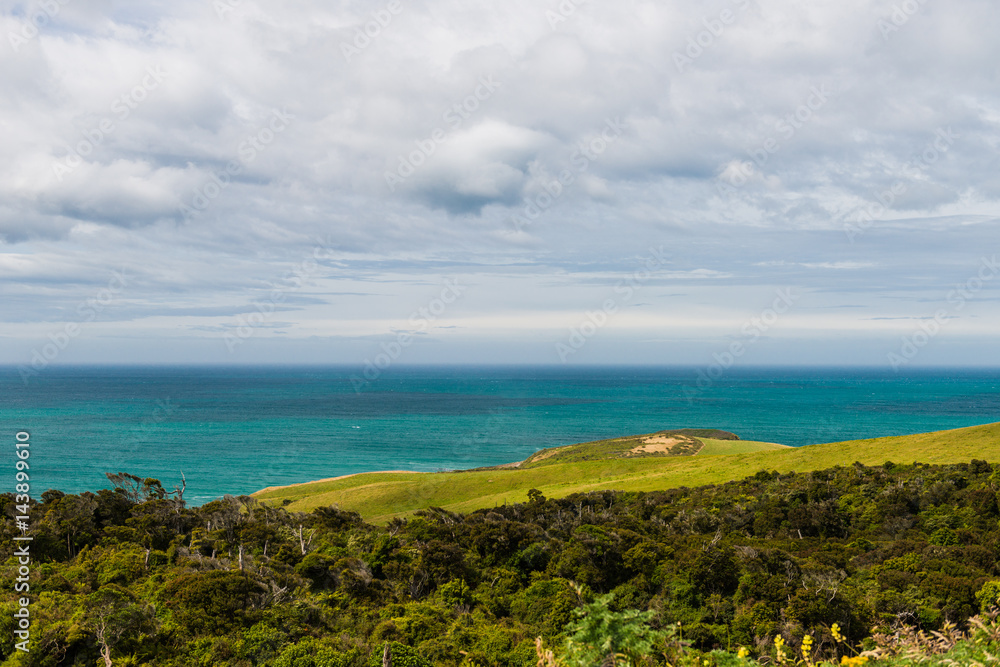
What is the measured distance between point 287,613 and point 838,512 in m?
30.3

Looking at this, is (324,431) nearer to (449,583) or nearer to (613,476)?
(613,476)

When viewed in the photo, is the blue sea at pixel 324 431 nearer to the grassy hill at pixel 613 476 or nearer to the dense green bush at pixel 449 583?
the grassy hill at pixel 613 476

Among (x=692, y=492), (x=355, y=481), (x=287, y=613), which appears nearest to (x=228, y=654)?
(x=287, y=613)

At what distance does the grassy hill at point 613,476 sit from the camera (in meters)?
47.5

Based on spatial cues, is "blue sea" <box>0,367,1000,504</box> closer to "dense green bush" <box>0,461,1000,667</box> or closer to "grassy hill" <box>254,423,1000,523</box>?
"grassy hill" <box>254,423,1000,523</box>

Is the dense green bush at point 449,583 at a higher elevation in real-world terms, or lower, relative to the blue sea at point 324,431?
higher

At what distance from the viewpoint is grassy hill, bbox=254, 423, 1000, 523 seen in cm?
4747

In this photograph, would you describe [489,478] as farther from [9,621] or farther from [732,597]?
A: [9,621]

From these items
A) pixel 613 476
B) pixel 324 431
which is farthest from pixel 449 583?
pixel 324 431

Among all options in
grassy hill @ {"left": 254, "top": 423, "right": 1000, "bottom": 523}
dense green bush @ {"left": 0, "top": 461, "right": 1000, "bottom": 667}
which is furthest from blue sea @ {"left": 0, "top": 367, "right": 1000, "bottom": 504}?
dense green bush @ {"left": 0, "top": 461, "right": 1000, "bottom": 667}

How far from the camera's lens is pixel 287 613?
1559 centimetres

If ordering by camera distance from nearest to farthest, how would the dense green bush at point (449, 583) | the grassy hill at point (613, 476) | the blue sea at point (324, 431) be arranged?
the dense green bush at point (449, 583) < the grassy hill at point (613, 476) < the blue sea at point (324, 431)

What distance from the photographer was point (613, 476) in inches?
2325

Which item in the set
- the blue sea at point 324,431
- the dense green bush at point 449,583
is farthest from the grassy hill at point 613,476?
the blue sea at point 324,431
